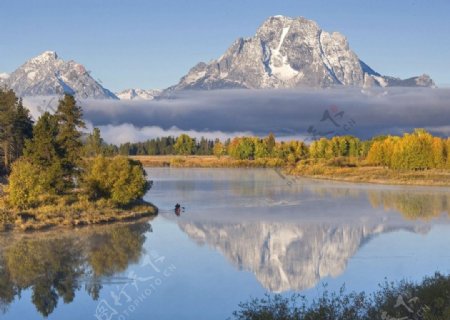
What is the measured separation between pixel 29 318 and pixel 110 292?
4036mm

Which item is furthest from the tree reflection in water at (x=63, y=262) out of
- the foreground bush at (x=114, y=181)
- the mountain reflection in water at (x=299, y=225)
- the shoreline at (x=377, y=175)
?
the shoreline at (x=377, y=175)

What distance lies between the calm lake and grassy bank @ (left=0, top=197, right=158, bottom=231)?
6.89 ft

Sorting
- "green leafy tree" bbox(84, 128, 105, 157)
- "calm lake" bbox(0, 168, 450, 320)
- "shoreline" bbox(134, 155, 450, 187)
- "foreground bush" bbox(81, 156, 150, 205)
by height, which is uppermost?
"green leafy tree" bbox(84, 128, 105, 157)

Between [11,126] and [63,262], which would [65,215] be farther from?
[11,126]

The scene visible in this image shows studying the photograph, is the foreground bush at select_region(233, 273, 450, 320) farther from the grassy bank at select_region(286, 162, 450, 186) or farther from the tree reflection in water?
the grassy bank at select_region(286, 162, 450, 186)

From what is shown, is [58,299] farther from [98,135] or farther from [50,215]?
[98,135]

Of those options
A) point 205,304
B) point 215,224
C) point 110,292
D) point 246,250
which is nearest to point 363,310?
point 205,304

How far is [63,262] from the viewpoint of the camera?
107 feet

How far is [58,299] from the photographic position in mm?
26109

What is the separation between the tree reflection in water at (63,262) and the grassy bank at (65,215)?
8.42 feet

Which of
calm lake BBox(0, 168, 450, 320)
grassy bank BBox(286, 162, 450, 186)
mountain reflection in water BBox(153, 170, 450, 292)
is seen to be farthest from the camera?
grassy bank BBox(286, 162, 450, 186)

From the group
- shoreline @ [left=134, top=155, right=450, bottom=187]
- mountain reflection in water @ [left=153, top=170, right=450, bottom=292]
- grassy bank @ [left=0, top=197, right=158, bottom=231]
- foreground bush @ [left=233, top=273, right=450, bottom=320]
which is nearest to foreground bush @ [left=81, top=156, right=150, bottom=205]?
grassy bank @ [left=0, top=197, right=158, bottom=231]

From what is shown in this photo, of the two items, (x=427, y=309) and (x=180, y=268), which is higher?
(x=427, y=309)

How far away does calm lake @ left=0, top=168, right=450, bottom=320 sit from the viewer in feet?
84.4
